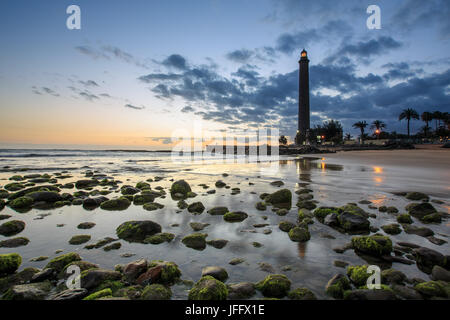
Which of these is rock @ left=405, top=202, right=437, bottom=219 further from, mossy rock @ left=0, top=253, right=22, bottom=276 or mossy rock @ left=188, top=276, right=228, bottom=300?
mossy rock @ left=0, top=253, right=22, bottom=276

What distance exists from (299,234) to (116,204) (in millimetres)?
6510

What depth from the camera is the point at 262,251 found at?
4.29 m

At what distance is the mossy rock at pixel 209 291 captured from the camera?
9.27ft

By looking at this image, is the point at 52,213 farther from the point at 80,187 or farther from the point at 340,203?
the point at 340,203

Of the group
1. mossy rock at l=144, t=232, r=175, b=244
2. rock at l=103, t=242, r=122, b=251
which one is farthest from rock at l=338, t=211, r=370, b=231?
rock at l=103, t=242, r=122, b=251

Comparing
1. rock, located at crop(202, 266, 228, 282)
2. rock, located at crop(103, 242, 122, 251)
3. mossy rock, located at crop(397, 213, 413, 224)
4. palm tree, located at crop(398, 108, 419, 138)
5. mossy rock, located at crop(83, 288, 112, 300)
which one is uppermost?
palm tree, located at crop(398, 108, 419, 138)

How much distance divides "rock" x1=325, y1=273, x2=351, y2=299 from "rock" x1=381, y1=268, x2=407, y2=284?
61 cm

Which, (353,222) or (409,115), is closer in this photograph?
(353,222)

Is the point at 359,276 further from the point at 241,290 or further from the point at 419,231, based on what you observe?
the point at 419,231

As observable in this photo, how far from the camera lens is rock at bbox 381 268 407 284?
10.4ft

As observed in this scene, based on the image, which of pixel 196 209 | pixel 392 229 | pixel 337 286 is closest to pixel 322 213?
pixel 392 229

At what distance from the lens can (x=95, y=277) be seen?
321 cm

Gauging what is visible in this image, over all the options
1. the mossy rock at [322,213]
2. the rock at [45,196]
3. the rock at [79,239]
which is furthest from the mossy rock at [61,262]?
the rock at [45,196]

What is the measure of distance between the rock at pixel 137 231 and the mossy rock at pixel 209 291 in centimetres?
252
